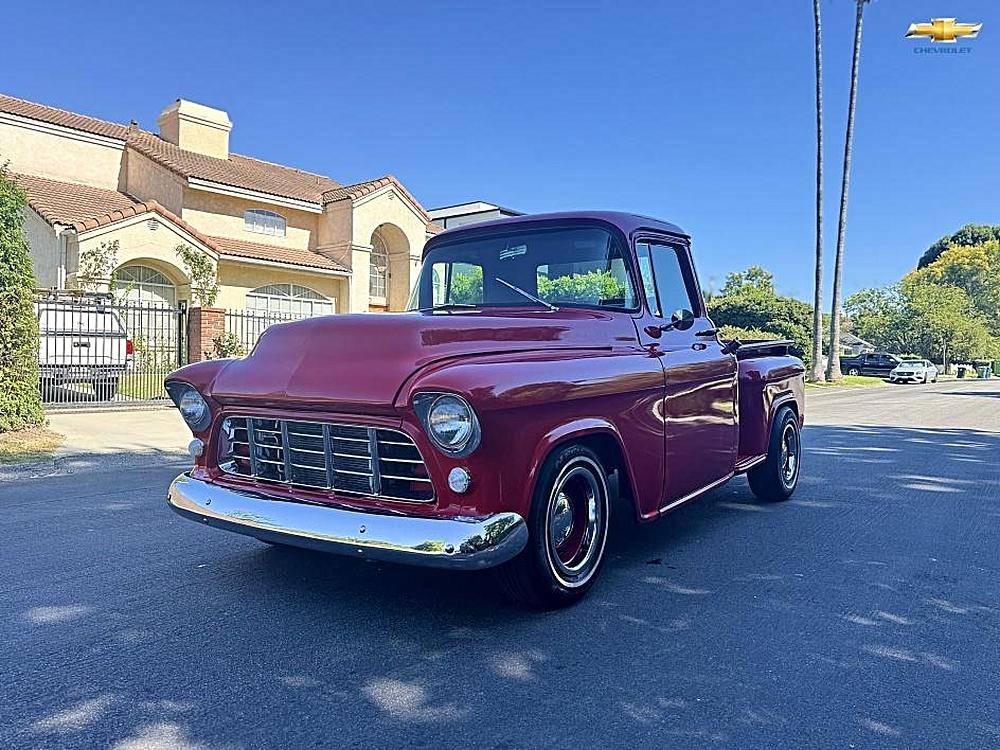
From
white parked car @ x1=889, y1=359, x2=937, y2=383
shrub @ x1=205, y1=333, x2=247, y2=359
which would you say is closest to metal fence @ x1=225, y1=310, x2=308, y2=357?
shrub @ x1=205, y1=333, x2=247, y2=359

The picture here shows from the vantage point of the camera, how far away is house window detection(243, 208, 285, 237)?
79.4ft

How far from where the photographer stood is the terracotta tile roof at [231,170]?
2284cm

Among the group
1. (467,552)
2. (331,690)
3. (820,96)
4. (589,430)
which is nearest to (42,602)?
(331,690)

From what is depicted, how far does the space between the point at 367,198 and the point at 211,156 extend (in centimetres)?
599

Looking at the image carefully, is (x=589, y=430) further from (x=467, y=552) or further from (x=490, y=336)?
(x=467, y=552)

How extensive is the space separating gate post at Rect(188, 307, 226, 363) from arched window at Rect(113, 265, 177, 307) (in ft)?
17.2

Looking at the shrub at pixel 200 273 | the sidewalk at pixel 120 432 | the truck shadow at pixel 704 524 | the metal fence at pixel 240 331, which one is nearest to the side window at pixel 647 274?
the truck shadow at pixel 704 524

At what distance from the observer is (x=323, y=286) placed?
25016 mm

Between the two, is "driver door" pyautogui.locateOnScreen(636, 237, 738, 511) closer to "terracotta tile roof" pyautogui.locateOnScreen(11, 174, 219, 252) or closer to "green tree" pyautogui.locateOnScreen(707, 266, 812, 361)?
"terracotta tile roof" pyautogui.locateOnScreen(11, 174, 219, 252)

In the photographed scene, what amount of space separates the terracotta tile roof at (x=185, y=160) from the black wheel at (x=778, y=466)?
19.7 m

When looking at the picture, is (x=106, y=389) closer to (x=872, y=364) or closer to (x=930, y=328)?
(x=872, y=364)

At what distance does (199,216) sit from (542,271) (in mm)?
20547

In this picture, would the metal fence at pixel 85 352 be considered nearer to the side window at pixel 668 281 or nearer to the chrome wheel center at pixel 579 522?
the side window at pixel 668 281

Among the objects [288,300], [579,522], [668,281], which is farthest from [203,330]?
[579,522]
